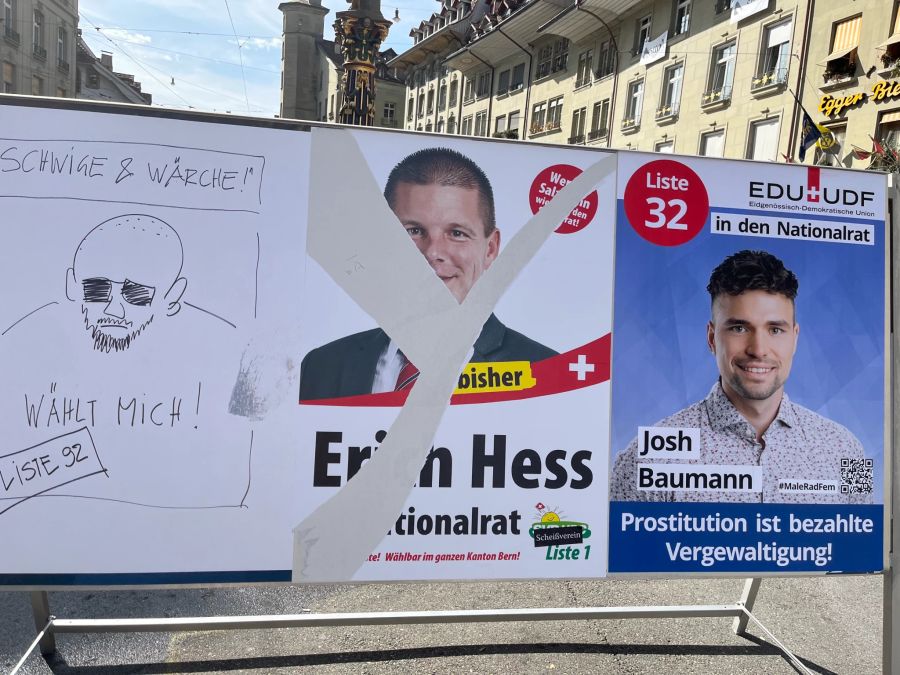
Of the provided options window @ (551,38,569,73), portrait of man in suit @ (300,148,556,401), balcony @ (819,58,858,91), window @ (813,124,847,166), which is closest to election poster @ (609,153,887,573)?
portrait of man in suit @ (300,148,556,401)

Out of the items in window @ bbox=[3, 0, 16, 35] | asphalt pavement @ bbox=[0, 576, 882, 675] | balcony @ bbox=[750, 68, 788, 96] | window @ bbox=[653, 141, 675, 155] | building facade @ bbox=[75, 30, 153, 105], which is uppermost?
building facade @ bbox=[75, 30, 153, 105]

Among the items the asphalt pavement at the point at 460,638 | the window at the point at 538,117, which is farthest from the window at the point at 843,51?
the asphalt pavement at the point at 460,638

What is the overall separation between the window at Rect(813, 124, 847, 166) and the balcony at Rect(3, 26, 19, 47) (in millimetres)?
41224

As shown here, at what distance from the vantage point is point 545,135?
37.1 meters

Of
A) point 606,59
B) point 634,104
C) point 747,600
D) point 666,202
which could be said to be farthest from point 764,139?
point 666,202

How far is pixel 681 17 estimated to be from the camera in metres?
27.1

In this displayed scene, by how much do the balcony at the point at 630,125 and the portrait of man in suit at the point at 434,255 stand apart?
94.6 feet

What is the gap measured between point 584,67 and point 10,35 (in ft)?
103

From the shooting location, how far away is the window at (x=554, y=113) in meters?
36.2

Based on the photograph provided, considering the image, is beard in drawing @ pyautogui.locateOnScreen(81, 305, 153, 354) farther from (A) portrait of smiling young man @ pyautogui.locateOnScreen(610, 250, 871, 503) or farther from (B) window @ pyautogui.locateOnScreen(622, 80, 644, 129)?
(B) window @ pyautogui.locateOnScreen(622, 80, 644, 129)

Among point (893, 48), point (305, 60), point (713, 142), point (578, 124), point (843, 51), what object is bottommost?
point (713, 142)

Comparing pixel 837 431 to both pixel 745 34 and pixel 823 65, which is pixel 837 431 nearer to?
pixel 823 65

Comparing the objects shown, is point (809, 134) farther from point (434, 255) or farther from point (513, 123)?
point (513, 123)

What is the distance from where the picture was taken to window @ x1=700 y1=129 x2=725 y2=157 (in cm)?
2404
